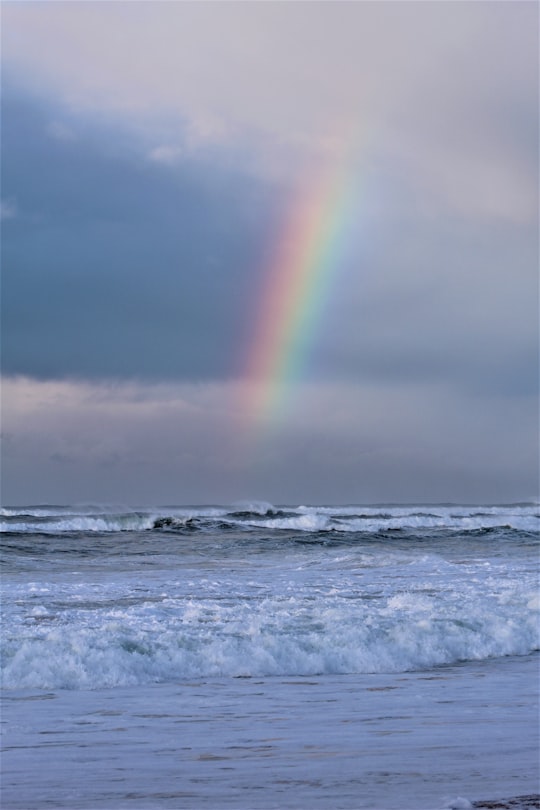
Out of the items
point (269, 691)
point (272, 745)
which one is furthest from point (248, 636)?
point (272, 745)

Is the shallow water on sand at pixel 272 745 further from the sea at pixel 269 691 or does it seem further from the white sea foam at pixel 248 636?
the white sea foam at pixel 248 636

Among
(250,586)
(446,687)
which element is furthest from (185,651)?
(250,586)

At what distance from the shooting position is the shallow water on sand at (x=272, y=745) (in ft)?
17.3

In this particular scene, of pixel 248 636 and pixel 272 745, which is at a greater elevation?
pixel 248 636

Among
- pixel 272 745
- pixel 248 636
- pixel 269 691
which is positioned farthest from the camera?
pixel 248 636

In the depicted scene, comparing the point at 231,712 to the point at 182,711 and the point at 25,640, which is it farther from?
the point at 25,640

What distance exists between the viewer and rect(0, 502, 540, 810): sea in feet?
17.9

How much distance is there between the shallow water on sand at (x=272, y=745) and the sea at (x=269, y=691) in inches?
0.8

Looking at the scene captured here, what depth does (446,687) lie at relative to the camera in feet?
28.0

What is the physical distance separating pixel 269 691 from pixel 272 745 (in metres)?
2.01

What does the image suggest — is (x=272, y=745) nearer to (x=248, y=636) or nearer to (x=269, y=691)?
(x=269, y=691)

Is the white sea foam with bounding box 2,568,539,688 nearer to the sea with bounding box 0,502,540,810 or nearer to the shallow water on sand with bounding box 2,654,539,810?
the sea with bounding box 0,502,540,810

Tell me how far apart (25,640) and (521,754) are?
18.4 ft

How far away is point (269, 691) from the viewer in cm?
826
